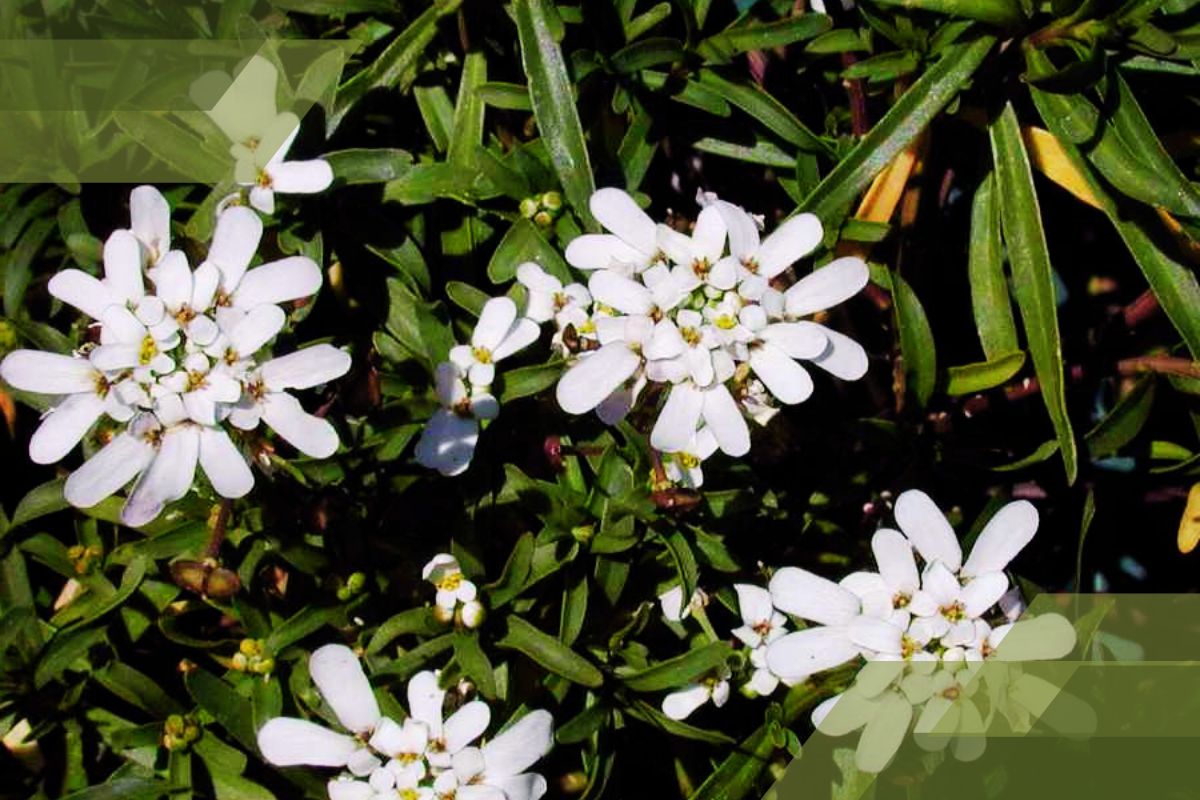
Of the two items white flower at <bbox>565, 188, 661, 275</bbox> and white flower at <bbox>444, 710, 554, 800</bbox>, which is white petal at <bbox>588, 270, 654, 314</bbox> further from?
white flower at <bbox>444, 710, 554, 800</bbox>

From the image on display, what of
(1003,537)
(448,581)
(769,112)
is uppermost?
(769,112)

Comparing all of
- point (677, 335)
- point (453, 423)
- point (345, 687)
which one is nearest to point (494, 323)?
point (453, 423)

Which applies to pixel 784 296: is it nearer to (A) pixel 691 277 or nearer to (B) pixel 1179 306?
(A) pixel 691 277

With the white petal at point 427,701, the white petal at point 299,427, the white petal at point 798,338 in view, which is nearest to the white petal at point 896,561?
the white petal at point 798,338

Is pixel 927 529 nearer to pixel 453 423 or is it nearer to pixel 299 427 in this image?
pixel 453 423

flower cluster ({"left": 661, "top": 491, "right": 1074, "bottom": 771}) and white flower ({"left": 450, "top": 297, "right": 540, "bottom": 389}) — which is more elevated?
white flower ({"left": 450, "top": 297, "right": 540, "bottom": 389})

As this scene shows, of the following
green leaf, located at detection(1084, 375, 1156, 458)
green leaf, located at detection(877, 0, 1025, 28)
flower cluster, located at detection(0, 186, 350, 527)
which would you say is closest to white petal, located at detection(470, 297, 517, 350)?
flower cluster, located at detection(0, 186, 350, 527)
